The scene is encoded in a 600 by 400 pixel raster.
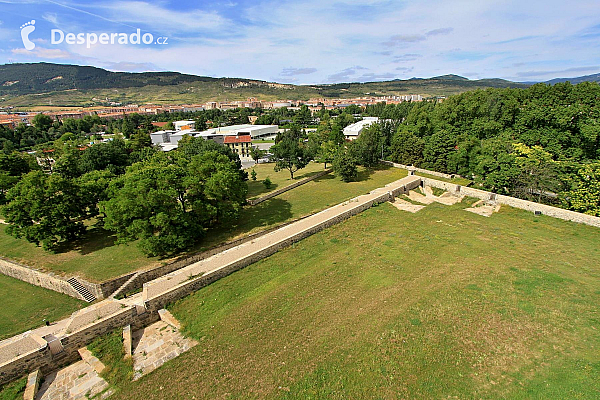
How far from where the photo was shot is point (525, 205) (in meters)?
21.8

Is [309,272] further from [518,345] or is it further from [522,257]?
[522,257]

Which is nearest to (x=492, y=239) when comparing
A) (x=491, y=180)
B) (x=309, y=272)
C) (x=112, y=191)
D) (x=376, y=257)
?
(x=376, y=257)

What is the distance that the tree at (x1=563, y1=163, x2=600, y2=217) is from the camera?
770 inches

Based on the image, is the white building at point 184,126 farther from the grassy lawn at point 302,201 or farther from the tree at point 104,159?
the grassy lawn at point 302,201

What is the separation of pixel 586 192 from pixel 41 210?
36.0m

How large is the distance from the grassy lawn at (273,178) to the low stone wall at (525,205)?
50.7 feet

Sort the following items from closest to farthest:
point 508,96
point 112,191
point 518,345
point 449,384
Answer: point 449,384 → point 518,345 → point 112,191 → point 508,96

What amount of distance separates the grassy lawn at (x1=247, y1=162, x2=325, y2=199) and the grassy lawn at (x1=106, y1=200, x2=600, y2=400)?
14.9 metres

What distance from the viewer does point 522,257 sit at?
15.1m

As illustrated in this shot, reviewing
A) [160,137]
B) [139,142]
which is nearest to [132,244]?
[139,142]

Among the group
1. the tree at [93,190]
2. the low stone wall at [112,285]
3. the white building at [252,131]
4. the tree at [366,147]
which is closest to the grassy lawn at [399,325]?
the low stone wall at [112,285]

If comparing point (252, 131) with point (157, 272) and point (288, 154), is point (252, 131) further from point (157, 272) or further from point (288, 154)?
point (157, 272)

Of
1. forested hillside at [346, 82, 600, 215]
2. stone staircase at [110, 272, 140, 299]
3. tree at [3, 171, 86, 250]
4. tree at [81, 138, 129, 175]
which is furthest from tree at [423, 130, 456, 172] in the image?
tree at [81, 138, 129, 175]

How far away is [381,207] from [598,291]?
13.1m
